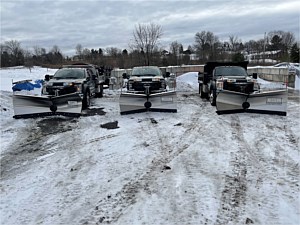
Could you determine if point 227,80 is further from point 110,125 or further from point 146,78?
point 110,125

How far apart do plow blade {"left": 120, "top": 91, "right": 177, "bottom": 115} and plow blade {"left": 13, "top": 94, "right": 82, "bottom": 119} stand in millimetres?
1664

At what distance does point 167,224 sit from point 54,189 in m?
2.08

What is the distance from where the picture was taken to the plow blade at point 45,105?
35.0 feet

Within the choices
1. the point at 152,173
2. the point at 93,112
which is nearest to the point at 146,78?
the point at 93,112

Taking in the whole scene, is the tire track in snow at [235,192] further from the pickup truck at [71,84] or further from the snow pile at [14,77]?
the snow pile at [14,77]

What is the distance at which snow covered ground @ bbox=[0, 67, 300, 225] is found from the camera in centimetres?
404

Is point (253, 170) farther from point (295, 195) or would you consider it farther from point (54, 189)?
point (54, 189)

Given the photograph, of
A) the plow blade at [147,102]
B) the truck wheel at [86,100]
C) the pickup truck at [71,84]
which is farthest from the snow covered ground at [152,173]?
the truck wheel at [86,100]

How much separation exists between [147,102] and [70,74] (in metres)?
4.39

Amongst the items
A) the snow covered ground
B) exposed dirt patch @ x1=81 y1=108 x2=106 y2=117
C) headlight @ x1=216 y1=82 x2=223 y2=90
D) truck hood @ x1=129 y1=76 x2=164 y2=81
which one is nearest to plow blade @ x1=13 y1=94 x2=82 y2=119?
exposed dirt patch @ x1=81 y1=108 x2=106 y2=117

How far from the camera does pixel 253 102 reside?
10.6m

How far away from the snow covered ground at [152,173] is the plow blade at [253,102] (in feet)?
3.23

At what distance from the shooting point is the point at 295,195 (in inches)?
175

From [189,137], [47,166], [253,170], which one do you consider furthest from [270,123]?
[47,166]
